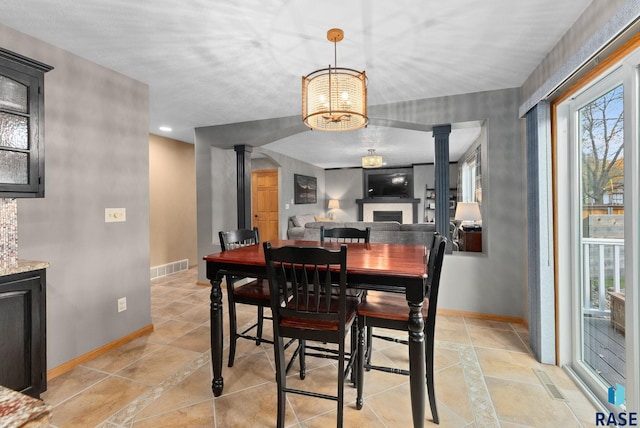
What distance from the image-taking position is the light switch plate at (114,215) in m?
2.68

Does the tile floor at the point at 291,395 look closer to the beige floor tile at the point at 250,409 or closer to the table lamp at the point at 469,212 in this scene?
the beige floor tile at the point at 250,409

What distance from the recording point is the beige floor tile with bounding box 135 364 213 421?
1.86 metres

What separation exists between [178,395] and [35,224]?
61.0 inches

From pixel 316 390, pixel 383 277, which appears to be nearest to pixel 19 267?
pixel 316 390

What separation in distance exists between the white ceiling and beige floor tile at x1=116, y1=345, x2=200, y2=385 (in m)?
2.40

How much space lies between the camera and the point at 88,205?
253cm

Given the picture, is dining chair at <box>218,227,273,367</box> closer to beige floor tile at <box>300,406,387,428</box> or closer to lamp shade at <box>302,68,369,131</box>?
beige floor tile at <box>300,406,387,428</box>

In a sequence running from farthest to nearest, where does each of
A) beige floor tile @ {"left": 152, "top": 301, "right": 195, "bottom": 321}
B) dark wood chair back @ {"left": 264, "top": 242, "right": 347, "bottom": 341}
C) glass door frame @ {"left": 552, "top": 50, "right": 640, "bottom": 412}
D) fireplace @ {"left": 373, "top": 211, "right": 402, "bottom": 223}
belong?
fireplace @ {"left": 373, "top": 211, "right": 402, "bottom": 223} < beige floor tile @ {"left": 152, "top": 301, "right": 195, "bottom": 321} < glass door frame @ {"left": 552, "top": 50, "right": 640, "bottom": 412} < dark wood chair back @ {"left": 264, "top": 242, "right": 347, "bottom": 341}

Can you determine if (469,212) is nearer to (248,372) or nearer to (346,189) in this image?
(248,372)

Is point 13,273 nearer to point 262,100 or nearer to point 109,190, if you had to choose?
point 109,190

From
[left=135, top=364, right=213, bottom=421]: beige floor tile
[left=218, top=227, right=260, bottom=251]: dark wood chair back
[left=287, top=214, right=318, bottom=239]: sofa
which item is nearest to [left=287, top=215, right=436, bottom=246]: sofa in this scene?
[left=287, top=214, right=318, bottom=239]: sofa

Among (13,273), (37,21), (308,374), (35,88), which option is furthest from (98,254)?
(308,374)

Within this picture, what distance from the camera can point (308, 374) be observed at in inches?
87.8

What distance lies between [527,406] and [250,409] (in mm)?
1660
